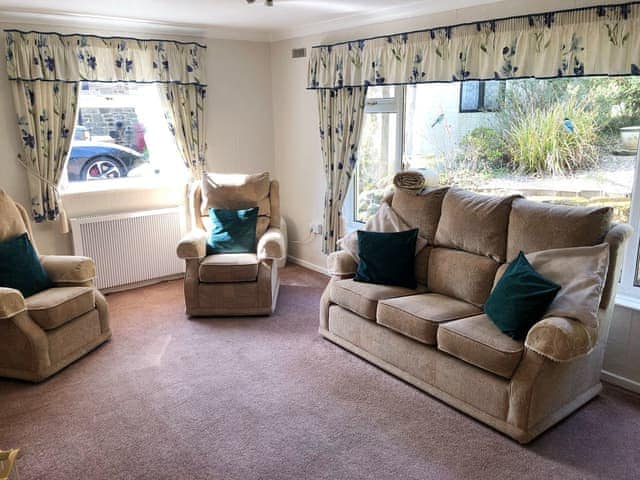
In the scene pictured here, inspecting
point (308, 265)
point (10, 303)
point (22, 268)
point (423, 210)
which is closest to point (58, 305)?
point (10, 303)

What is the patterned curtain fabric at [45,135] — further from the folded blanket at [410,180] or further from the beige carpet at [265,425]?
the folded blanket at [410,180]

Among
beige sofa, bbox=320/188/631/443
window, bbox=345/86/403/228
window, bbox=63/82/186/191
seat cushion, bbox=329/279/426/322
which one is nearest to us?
beige sofa, bbox=320/188/631/443

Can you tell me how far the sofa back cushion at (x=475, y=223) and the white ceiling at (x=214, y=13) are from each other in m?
1.32

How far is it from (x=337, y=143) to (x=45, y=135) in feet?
7.93

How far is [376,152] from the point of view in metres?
4.68

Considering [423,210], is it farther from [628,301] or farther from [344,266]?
[628,301]

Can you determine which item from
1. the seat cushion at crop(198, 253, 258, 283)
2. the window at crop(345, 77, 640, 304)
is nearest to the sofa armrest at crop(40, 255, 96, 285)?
the seat cushion at crop(198, 253, 258, 283)

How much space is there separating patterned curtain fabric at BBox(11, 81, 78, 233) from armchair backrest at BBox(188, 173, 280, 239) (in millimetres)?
1105

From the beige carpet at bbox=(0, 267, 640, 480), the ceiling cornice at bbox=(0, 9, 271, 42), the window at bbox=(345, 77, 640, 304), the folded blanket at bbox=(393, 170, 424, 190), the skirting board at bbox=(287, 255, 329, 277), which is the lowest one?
the beige carpet at bbox=(0, 267, 640, 480)

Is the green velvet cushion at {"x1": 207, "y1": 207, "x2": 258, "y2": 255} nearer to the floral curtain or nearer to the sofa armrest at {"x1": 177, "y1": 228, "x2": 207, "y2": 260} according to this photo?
the sofa armrest at {"x1": 177, "y1": 228, "x2": 207, "y2": 260}

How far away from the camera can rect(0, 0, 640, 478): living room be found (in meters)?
2.57

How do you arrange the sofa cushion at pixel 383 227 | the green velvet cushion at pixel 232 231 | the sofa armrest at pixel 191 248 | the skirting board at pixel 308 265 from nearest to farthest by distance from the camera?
the sofa cushion at pixel 383 227, the sofa armrest at pixel 191 248, the green velvet cushion at pixel 232 231, the skirting board at pixel 308 265

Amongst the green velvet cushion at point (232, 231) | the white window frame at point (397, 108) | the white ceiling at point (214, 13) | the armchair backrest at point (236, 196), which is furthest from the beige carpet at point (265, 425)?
the white ceiling at point (214, 13)

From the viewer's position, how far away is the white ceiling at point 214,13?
3715mm
